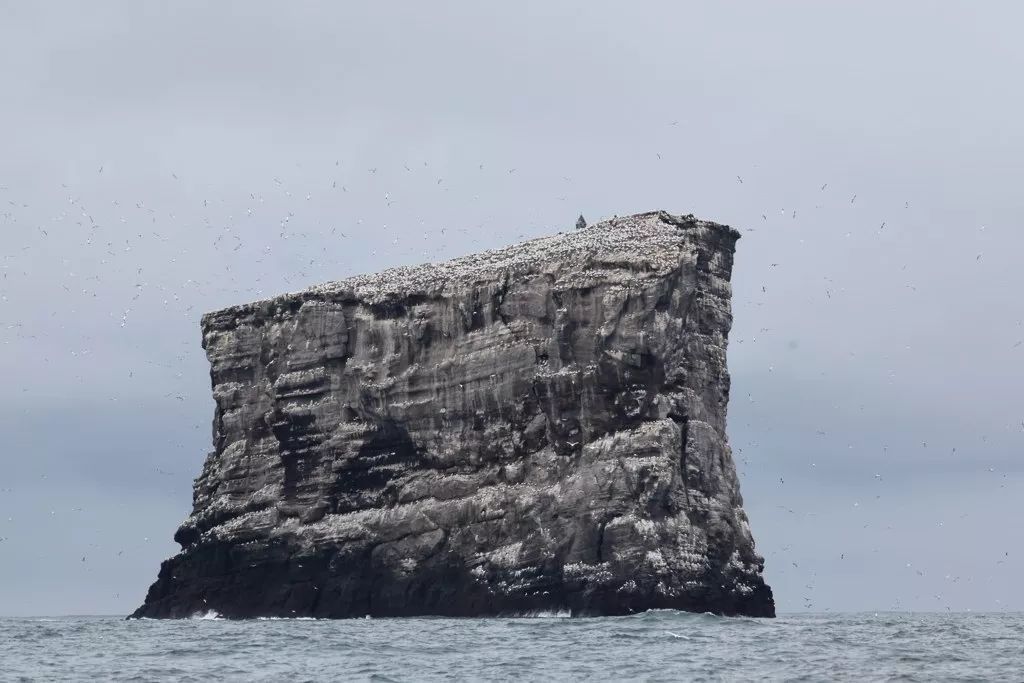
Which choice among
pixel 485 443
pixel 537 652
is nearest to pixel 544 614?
pixel 485 443

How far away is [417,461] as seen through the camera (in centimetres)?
7644

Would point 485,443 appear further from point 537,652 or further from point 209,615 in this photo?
point 537,652

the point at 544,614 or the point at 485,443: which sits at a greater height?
the point at 485,443

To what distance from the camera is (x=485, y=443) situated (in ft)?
243

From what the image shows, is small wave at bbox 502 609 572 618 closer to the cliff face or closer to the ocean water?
the cliff face

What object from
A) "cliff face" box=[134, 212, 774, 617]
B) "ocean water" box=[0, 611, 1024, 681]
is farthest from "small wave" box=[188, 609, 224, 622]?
"ocean water" box=[0, 611, 1024, 681]

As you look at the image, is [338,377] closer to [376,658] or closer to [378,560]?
[378,560]

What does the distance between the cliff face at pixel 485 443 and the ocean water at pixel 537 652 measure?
3.86 meters

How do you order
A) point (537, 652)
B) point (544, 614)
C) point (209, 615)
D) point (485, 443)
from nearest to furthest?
point (537, 652) → point (544, 614) → point (485, 443) → point (209, 615)

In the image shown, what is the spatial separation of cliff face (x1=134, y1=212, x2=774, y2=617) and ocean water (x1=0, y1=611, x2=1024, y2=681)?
12.7 feet

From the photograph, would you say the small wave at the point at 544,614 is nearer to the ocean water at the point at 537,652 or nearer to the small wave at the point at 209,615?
the ocean water at the point at 537,652

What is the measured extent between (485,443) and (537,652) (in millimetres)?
25523

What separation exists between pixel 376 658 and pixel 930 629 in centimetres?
2514

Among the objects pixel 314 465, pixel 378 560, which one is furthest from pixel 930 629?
pixel 314 465
